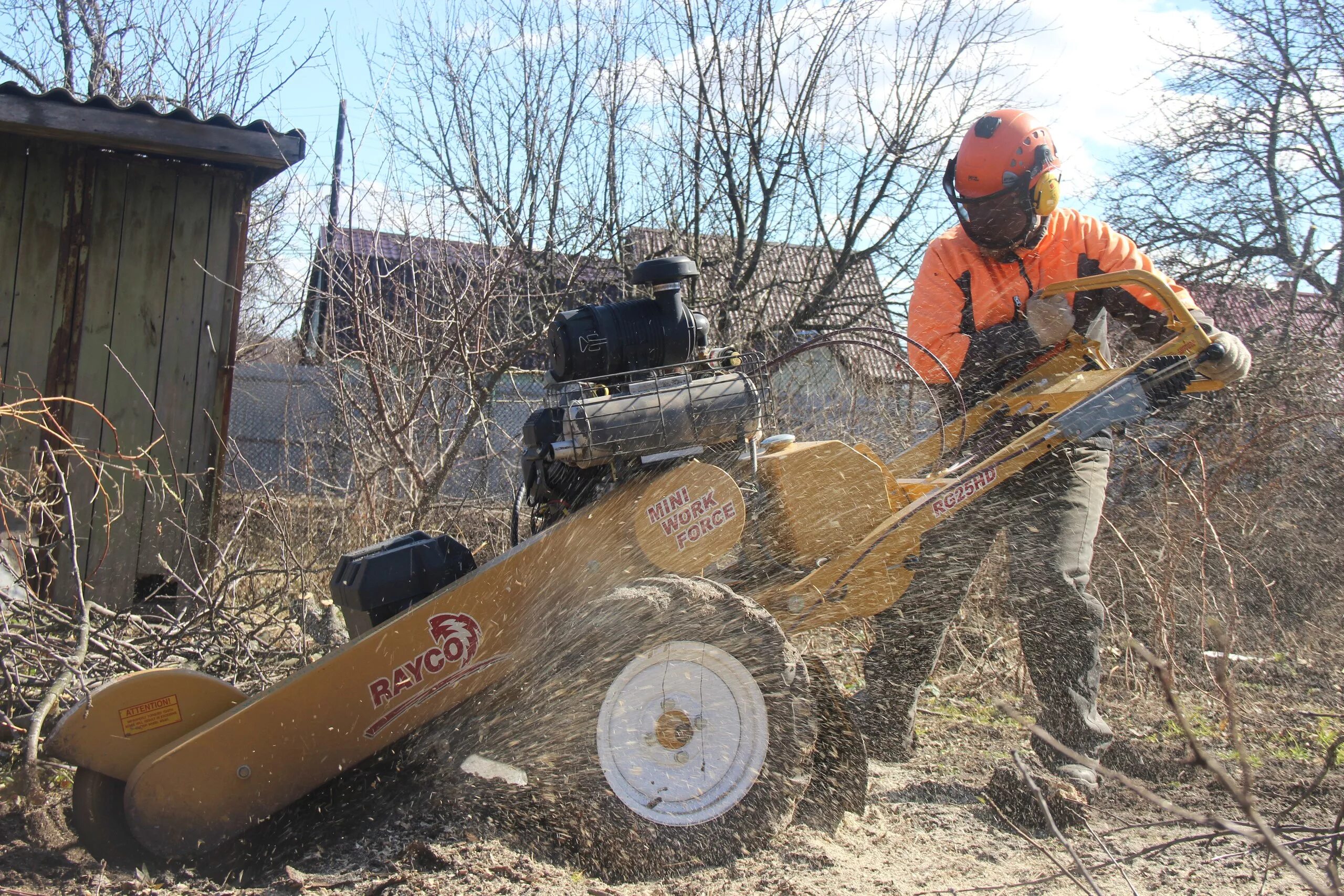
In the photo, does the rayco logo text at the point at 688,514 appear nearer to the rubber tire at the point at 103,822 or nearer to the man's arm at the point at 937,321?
the man's arm at the point at 937,321

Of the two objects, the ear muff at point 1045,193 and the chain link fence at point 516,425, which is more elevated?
the ear muff at point 1045,193

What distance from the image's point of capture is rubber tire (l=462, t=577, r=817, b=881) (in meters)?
2.87

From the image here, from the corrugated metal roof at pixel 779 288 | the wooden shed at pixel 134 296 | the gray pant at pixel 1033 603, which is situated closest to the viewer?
the gray pant at pixel 1033 603

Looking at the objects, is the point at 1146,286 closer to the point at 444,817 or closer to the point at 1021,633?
the point at 1021,633

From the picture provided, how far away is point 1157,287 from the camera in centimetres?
347

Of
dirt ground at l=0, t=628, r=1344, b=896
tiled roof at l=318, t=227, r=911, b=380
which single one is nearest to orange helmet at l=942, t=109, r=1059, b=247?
dirt ground at l=0, t=628, r=1344, b=896

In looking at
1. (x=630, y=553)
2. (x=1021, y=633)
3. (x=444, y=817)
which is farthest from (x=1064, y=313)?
(x=444, y=817)

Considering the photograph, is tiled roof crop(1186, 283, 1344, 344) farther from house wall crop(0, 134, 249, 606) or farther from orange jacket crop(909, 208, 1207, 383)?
house wall crop(0, 134, 249, 606)

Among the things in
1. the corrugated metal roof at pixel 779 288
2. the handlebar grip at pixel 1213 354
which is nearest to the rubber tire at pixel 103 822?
the handlebar grip at pixel 1213 354

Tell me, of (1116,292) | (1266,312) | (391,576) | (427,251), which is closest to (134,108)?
(427,251)

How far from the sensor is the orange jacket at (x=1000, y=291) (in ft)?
12.6

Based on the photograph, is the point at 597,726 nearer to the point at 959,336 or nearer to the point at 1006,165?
the point at 959,336

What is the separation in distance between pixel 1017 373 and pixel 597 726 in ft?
6.94

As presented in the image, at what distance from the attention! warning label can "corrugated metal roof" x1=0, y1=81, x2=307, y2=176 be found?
3.61 metres
